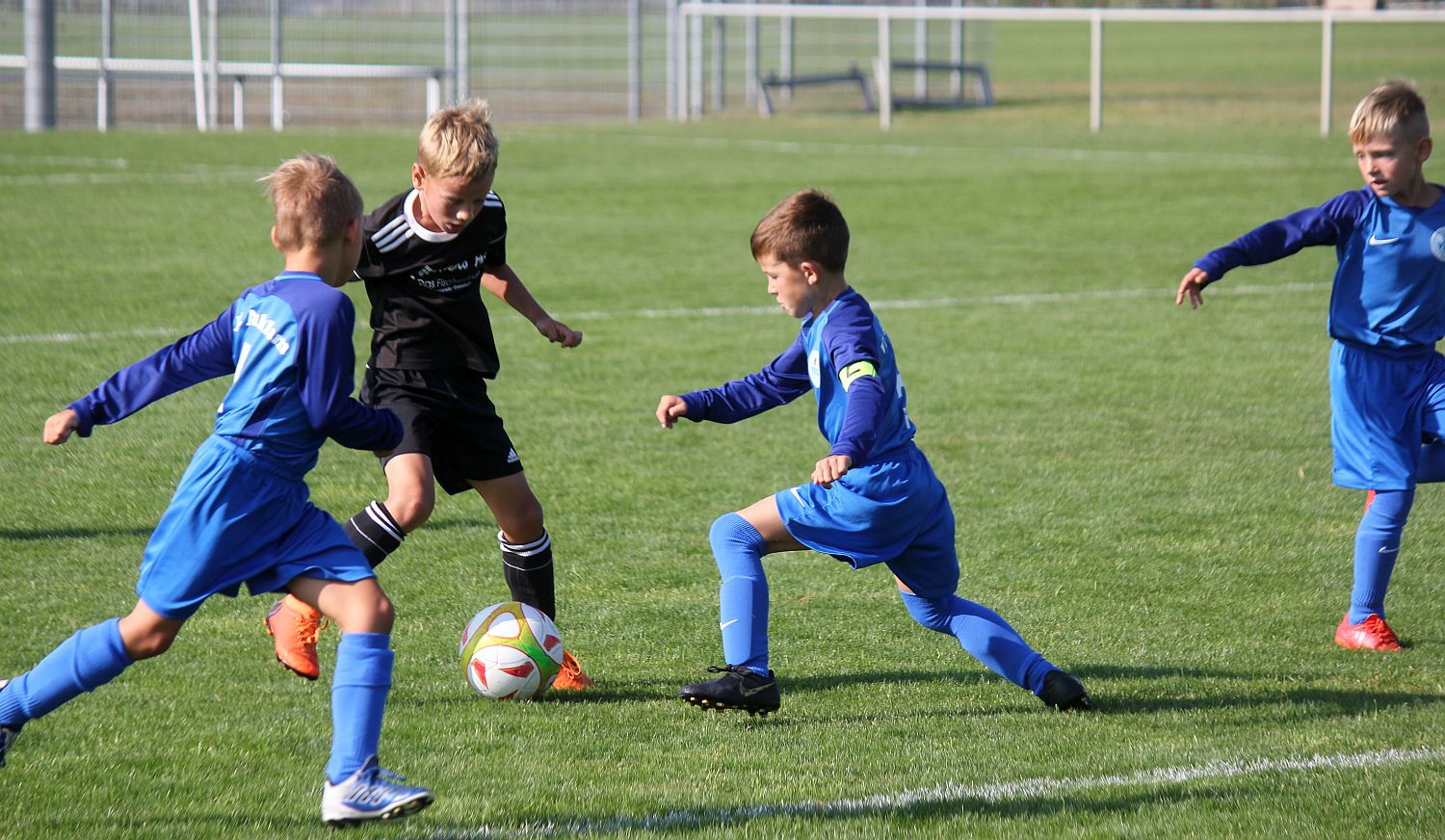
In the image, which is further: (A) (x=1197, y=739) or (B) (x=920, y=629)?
(B) (x=920, y=629)

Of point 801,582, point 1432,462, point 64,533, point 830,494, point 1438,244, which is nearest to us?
point 830,494

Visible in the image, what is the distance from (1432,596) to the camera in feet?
18.0

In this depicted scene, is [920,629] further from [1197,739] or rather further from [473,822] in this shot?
[473,822]

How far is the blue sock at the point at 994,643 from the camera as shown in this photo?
434cm

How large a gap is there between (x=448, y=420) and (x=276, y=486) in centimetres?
122

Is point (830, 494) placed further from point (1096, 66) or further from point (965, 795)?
point (1096, 66)

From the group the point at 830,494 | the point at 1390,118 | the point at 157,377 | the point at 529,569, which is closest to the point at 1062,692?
the point at 830,494

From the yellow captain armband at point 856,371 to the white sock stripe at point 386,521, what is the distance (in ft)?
4.48

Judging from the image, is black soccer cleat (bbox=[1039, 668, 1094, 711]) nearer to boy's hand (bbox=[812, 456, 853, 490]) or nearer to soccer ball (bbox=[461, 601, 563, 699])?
boy's hand (bbox=[812, 456, 853, 490])

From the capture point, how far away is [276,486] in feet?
11.2

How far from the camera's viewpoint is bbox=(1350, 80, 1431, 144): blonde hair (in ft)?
15.8

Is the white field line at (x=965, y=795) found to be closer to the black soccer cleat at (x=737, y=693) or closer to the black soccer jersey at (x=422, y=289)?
the black soccer cleat at (x=737, y=693)

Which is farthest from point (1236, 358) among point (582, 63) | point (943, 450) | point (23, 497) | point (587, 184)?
point (582, 63)

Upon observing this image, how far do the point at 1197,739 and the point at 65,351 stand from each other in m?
7.26
